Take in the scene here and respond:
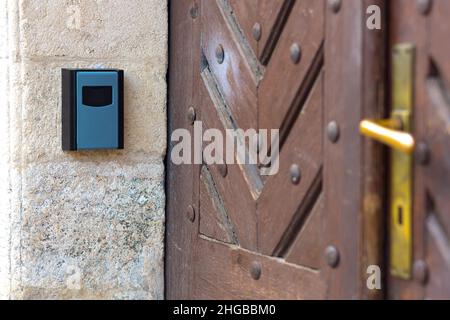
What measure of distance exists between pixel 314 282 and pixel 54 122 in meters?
0.85

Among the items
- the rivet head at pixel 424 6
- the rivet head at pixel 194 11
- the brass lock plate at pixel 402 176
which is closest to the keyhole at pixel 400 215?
the brass lock plate at pixel 402 176

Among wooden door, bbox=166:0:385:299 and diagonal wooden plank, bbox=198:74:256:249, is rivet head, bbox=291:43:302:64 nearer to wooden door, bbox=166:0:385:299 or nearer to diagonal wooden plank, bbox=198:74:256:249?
wooden door, bbox=166:0:385:299

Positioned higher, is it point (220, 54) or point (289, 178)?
point (220, 54)

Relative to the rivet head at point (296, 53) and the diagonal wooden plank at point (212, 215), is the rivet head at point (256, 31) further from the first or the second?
the diagonal wooden plank at point (212, 215)

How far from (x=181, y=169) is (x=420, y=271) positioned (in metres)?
0.94

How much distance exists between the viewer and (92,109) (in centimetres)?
237

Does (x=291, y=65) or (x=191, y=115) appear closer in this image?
(x=291, y=65)

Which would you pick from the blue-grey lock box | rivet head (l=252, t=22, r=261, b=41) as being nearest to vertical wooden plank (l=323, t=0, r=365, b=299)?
rivet head (l=252, t=22, r=261, b=41)

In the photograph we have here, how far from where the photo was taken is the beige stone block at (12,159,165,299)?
2367 mm

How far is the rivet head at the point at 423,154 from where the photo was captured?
164 centimetres

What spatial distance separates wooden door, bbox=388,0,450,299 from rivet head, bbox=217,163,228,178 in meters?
0.66

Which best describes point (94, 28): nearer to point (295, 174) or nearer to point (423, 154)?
point (295, 174)

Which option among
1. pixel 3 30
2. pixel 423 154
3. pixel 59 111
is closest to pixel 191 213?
pixel 59 111

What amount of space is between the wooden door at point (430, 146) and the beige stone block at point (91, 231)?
98 cm
